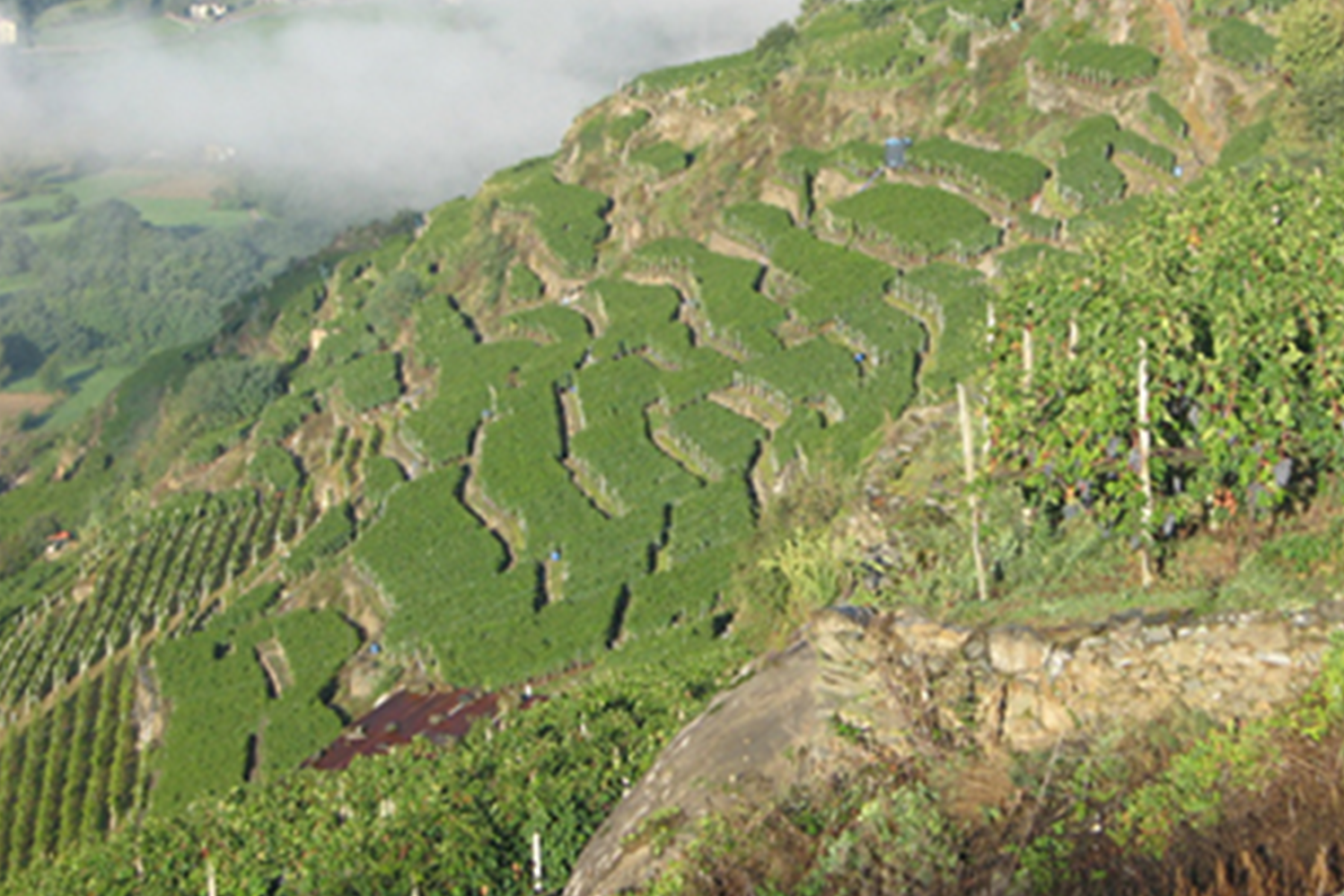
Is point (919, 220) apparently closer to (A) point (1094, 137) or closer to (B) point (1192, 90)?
(A) point (1094, 137)

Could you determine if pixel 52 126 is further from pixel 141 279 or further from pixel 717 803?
pixel 717 803

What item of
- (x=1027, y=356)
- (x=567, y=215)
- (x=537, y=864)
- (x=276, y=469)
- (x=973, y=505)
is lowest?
(x=276, y=469)

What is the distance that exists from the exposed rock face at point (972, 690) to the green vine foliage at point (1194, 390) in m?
2.26

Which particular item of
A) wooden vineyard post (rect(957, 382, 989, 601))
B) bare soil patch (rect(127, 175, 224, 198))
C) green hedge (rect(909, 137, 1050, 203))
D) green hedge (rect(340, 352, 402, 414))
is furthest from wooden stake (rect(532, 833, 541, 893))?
bare soil patch (rect(127, 175, 224, 198))

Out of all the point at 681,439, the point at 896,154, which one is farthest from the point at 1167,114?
the point at 681,439

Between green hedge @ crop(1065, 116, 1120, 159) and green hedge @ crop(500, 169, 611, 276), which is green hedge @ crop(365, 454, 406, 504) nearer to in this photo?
green hedge @ crop(500, 169, 611, 276)

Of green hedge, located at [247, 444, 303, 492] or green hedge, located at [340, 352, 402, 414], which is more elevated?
green hedge, located at [340, 352, 402, 414]

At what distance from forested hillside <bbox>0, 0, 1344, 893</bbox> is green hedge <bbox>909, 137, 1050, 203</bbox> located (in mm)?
177

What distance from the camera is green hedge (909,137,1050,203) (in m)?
43.7

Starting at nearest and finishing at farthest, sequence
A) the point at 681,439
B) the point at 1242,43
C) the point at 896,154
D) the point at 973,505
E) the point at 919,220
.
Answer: the point at 973,505 → the point at 1242,43 → the point at 681,439 → the point at 919,220 → the point at 896,154

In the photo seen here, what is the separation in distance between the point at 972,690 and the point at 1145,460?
333 centimetres

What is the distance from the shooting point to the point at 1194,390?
564 inches

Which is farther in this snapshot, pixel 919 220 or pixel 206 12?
pixel 206 12

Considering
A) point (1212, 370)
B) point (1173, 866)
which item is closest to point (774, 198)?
point (1212, 370)
